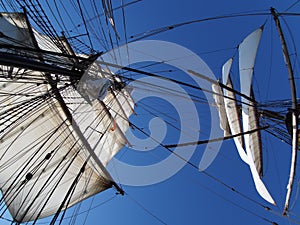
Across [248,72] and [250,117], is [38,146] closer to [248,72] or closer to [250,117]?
[250,117]

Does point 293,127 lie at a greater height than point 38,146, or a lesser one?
greater

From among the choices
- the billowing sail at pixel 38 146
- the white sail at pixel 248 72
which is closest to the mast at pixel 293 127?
the white sail at pixel 248 72

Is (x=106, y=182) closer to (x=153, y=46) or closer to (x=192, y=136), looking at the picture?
(x=192, y=136)

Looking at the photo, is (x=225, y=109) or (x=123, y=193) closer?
(x=123, y=193)

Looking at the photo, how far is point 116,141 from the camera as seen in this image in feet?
38.3

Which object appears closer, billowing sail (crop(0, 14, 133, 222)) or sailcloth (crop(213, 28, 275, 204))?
sailcloth (crop(213, 28, 275, 204))

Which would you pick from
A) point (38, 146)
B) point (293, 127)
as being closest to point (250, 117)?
point (293, 127)

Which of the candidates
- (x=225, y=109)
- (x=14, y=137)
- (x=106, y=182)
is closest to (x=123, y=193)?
(x=106, y=182)

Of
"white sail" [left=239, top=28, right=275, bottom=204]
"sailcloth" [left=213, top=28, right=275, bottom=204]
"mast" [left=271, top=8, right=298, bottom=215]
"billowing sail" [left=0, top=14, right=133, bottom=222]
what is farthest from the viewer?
"white sail" [left=239, top=28, right=275, bottom=204]

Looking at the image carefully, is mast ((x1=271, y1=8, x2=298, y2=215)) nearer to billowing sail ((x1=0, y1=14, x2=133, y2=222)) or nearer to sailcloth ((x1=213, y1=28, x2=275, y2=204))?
sailcloth ((x1=213, y1=28, x2=275, y2=204))

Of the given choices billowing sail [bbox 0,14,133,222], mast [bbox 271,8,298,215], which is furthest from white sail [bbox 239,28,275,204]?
billowing sail [bbox 0,14,133,222]

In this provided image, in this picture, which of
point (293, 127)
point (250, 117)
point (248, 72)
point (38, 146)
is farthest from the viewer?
point (38, 146)

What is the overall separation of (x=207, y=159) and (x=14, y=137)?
19.9 ft

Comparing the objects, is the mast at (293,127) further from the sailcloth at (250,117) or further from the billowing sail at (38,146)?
the billowing sail at (38,146)
